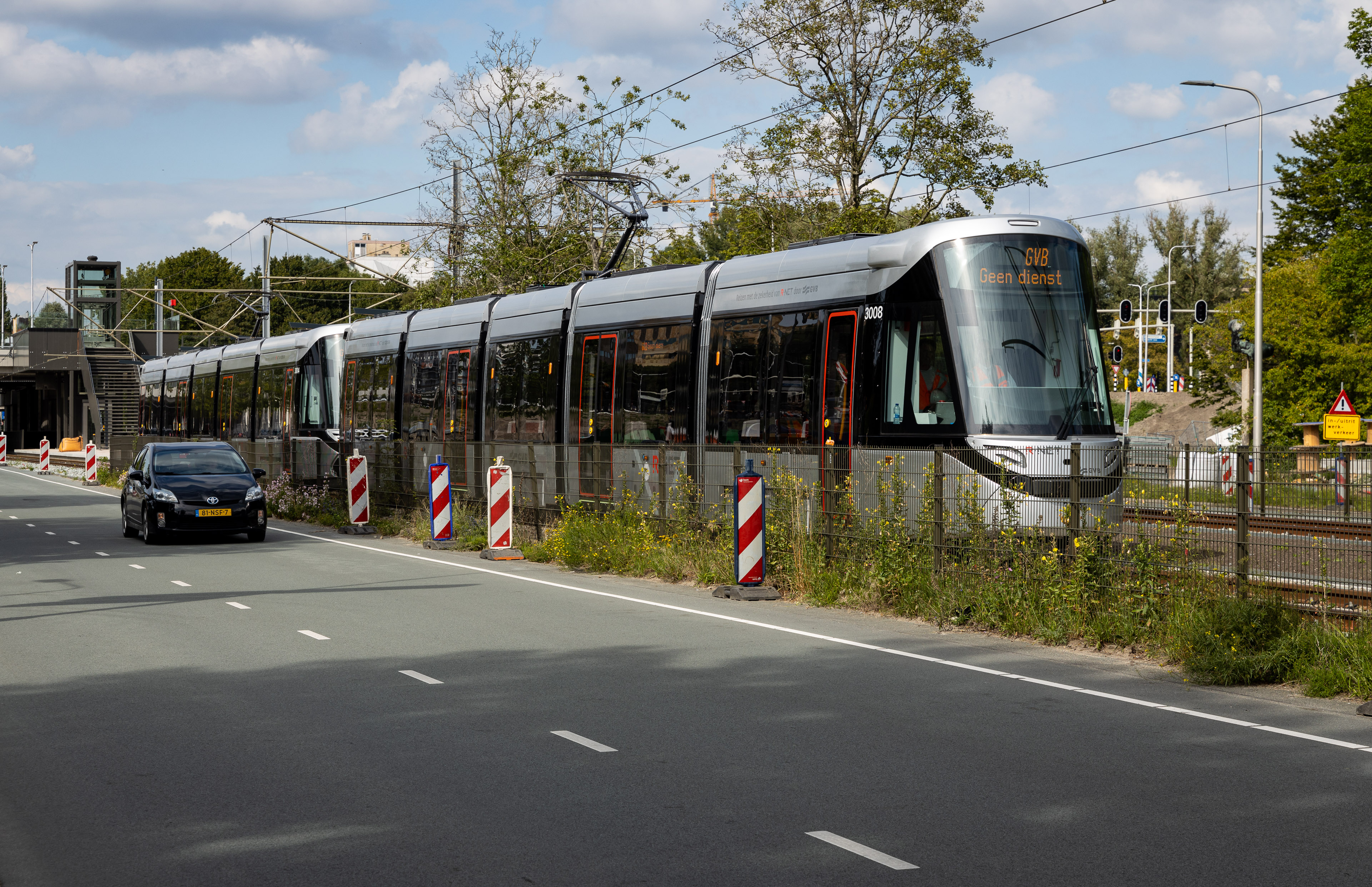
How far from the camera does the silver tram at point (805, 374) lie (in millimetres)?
14180

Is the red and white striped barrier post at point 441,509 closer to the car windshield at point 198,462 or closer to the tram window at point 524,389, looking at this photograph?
the tram window at point 524,389

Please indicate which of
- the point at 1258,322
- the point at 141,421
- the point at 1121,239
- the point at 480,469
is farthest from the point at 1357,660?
the point at 1121,239

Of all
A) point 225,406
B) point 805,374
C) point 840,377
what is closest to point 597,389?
point 805,374

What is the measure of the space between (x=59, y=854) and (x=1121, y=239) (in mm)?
91539

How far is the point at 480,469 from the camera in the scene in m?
22.6

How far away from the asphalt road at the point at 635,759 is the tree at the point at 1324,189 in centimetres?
3623

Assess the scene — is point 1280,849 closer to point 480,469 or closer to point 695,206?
point 480,469

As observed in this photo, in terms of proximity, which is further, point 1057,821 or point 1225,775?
point 1225,775

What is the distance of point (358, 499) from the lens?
23.9 meters

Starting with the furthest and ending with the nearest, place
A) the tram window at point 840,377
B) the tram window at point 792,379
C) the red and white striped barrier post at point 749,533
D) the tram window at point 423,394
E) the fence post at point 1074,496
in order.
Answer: the tram window at point 423,394, the tram window at point 792,379, the tram window at point 840,377, the red and white striped barrier post at point 749,533, the fence post at point 1074,496

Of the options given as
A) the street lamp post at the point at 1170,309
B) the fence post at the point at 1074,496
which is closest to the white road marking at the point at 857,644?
the fence post at the point at 1074,496

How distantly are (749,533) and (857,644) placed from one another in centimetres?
347

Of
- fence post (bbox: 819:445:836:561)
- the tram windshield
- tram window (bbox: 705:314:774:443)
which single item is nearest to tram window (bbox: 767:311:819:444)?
tram window (bbox: 705:314:774:443)

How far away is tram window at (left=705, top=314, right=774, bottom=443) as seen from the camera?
16969 mm
